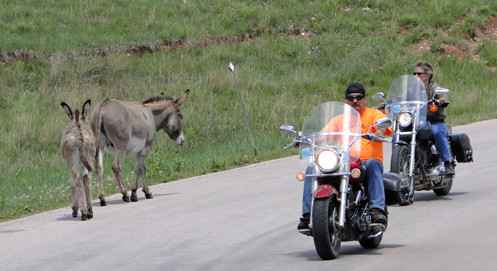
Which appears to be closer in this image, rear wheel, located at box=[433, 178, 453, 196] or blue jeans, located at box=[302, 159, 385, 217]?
blue jeans, located at box=[302, 159, 385, 217]

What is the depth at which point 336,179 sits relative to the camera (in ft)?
24.9

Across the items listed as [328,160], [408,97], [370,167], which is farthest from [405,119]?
[328,160]

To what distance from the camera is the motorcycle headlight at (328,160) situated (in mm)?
7375

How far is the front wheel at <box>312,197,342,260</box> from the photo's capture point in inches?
284

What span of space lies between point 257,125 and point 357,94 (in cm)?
1280

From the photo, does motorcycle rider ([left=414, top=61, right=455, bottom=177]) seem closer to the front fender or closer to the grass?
the front fender

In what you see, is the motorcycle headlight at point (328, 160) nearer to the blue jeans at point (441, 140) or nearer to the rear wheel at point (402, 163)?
the rear wheel at point (402, 163)

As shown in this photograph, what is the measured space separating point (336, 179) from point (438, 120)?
14.9ft

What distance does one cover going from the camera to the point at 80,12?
2817 centimetres

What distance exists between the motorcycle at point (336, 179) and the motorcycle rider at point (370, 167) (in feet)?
0.28

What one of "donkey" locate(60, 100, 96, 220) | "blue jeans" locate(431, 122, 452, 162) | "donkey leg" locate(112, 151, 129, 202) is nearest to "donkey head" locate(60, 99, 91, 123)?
"donkey" locate(60, 100, 96, 220)

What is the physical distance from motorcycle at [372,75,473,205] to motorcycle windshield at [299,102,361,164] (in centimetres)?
272

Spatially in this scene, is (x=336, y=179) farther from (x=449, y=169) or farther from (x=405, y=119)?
(x=449, y=169)

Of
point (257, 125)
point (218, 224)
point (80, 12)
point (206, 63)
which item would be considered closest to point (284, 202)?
point (218, 224)
